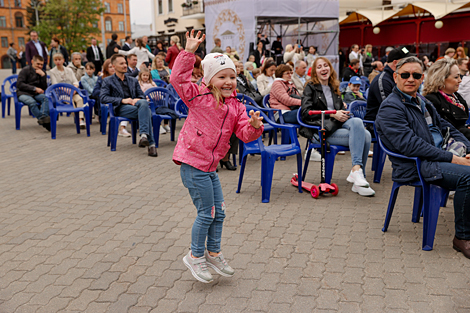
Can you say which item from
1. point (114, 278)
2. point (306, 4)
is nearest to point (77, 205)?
point (114, 278)

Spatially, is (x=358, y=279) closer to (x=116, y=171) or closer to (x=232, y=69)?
(x=232, y=69)

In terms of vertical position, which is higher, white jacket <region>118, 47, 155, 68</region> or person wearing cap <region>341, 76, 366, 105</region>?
white jacket <region>118, 47, 155, 68</region>

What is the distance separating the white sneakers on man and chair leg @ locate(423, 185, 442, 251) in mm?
1525

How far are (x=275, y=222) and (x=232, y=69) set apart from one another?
198 cm

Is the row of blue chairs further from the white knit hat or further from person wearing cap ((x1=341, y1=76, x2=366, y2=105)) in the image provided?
the white knit hat

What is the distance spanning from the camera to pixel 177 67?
9.84ft

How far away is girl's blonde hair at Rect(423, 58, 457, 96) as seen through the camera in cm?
494

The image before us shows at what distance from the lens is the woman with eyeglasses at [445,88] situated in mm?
4945

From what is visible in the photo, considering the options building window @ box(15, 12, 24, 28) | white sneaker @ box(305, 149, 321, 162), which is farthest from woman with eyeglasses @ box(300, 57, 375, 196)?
building window @ box(15, 12, 24, 28)

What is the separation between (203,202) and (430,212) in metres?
1.95

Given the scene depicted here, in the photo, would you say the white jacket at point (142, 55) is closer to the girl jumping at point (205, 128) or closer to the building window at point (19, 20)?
the girl jumping at point (205, 128)

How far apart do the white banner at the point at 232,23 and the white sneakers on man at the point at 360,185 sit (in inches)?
486

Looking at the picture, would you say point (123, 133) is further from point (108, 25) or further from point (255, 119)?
point (108, 25)

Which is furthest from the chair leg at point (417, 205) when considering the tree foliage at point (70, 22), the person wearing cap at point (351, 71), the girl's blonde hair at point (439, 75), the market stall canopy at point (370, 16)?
the tree foliage at point (70, 22)
